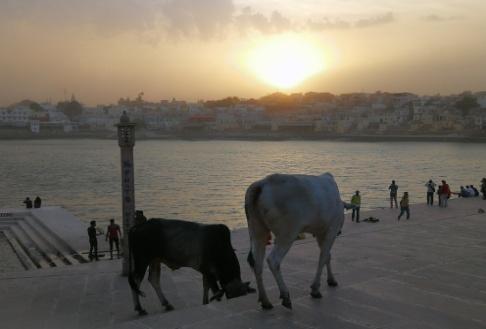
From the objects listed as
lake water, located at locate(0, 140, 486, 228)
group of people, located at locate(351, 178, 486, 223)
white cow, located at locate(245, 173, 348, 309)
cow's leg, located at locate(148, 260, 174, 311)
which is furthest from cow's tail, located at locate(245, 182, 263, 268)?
lake water, located at locate(0, 140, 486, 228)

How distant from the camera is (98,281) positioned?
807 cm

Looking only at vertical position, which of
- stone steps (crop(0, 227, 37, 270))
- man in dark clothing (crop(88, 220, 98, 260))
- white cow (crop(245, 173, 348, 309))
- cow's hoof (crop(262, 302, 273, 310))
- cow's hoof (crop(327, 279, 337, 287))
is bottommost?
stone steps (crop(0, 227, 37, 270))

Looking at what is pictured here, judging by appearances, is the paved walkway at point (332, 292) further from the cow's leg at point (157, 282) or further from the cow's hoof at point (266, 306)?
the cow's leg at point (157, 282)

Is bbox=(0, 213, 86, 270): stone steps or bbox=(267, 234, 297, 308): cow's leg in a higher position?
bbox=(267, 234, 297, 308): cow's leg

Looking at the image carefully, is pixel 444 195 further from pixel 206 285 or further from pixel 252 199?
pixel 252 199

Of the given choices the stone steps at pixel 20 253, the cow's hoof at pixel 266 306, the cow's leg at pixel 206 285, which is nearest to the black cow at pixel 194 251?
the cow's leg at pixel 206 285

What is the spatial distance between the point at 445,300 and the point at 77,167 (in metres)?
54.2

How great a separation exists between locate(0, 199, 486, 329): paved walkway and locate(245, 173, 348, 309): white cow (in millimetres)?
363

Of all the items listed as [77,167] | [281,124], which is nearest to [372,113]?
[281,124]

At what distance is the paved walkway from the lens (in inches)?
175

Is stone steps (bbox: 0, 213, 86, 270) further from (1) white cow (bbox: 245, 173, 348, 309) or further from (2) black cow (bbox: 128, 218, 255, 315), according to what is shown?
(1) white cow (bbox: 245, 173, 348, 309)

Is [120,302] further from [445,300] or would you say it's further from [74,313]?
[445,300]

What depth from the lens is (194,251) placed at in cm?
564

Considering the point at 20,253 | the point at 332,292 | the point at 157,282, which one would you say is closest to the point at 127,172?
the point at 157,282
